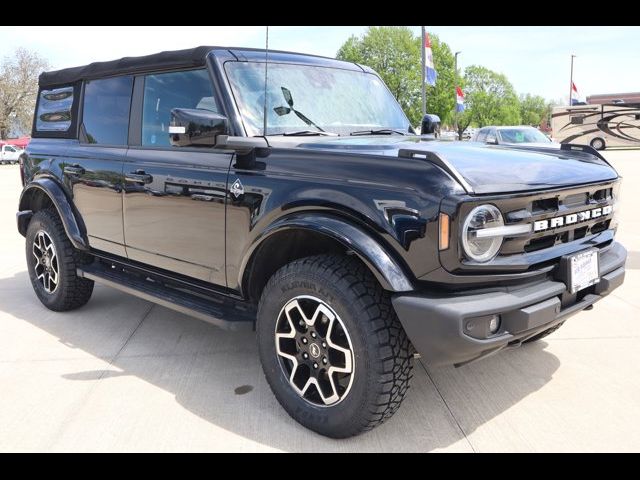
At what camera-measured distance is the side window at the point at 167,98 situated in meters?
3.43

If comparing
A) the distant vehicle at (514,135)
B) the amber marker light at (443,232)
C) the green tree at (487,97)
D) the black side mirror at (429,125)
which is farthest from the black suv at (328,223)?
A: the green tree at (487,97)

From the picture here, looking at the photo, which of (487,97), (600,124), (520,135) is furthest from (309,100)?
(487,97)

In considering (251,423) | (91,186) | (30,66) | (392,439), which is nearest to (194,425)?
(251,423)

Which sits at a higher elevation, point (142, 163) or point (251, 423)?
point (142, 163)

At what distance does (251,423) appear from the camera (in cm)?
291

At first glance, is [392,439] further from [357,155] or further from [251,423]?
[357,155]

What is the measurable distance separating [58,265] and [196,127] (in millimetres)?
2325

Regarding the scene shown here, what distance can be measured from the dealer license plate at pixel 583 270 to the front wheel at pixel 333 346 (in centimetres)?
83

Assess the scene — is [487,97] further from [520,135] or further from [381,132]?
[381,132]

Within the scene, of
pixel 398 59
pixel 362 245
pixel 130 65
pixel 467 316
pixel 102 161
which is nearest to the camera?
pixel 467 316

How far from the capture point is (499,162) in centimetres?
268

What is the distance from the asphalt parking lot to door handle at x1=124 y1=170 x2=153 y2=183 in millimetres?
1164

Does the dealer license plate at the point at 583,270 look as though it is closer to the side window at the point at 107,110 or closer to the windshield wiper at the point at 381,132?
the windshield wiper at the point at 381,132
